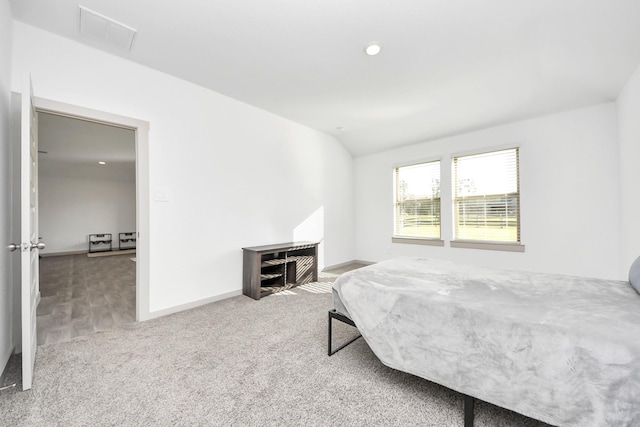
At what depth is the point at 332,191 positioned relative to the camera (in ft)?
17.6

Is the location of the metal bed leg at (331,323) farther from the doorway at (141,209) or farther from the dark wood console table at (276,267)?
the doorway at (141,209)

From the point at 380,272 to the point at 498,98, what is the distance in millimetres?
2973

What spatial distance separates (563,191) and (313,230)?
3.70 m

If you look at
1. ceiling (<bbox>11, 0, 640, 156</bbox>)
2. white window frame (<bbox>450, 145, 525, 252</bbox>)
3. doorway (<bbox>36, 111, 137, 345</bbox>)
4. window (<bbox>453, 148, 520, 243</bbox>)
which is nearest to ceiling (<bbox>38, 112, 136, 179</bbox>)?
doorway (<bbox>36, 111, 137, 345</bbox>)

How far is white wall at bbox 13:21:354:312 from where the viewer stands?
2.45 metres

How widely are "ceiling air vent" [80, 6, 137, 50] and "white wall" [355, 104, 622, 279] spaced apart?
4.52 m

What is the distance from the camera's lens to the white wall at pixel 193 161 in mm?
2445

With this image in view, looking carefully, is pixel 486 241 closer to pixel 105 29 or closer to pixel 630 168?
pixel 630 168

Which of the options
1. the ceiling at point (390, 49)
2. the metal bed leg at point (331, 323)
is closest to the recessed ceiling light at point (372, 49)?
the ceiling at point (390, 49)

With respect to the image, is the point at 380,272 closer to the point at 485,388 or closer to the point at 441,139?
the point at 485,388

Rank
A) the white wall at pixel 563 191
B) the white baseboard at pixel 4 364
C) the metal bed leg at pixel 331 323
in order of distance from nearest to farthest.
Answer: the white baseboard at pixel 4 364 → the metal bed leg at pixel 331 323 → the white wall at pixel 563 191

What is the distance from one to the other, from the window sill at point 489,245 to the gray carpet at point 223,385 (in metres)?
2.78

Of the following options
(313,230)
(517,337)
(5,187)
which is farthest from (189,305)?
(517,337)

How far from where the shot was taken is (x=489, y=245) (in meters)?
4.10
